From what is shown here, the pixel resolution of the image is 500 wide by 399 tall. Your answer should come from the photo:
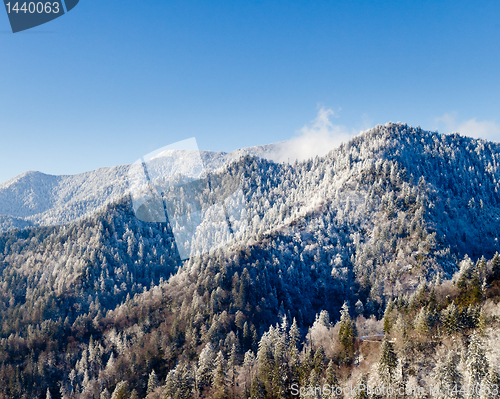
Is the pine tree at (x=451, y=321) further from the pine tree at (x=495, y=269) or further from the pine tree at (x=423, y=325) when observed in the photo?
the pine tree at (x=495, y=269)

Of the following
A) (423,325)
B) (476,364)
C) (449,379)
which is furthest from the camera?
(423,325)

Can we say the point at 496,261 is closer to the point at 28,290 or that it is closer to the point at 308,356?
the point at 308,356

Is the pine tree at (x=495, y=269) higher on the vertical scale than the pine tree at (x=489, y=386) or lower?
higher

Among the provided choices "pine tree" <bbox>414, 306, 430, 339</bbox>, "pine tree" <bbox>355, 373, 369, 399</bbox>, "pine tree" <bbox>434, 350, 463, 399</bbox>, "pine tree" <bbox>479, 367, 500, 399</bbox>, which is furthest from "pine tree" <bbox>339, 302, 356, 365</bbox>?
"pine tree" <bbox>479, 367, 500, 399</bbox>

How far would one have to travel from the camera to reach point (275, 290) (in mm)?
136000

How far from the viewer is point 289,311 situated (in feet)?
418

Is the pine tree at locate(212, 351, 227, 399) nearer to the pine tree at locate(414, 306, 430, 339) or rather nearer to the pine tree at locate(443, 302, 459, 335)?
the pine tree at locate(414, 306, 430, 339)

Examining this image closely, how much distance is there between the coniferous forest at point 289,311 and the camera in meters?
49.0

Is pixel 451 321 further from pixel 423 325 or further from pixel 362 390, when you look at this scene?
pixel 362 390

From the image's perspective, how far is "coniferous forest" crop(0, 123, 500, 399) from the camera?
49000 mm

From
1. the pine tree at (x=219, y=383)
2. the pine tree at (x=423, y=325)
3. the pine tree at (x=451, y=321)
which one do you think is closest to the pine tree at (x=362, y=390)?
the pine tree at (x=423, y=325)

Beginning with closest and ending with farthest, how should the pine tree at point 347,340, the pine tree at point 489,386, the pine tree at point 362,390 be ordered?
1. the pine tree at point 489,386
2. the pine tree at point 362,390
3. the pine tree at point 347,340

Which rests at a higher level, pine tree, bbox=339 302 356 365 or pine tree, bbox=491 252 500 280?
pine tree, bbox=491 252 500 280

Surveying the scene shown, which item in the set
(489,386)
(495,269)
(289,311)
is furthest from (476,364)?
(289,311)
